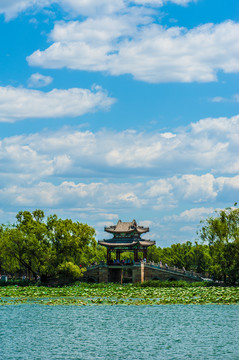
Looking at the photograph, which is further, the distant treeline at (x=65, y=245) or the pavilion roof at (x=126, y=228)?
the pavilion roof at (x=126, y=228)

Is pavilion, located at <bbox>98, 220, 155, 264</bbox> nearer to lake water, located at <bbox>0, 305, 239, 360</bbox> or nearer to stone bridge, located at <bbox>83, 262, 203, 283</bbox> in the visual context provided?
stone bridge, located at <bbox>83, 262, 203, 283</bbox>

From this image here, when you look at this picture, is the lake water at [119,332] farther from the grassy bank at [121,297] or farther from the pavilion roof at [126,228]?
the pavilion roof at [126,228]

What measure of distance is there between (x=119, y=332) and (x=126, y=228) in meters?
37.7

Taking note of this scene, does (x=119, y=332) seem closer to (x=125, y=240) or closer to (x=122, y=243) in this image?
(x=122, y=243)

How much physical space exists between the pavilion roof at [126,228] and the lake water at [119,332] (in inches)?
1039

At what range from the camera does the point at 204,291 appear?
43844mm

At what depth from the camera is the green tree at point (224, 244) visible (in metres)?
50.6

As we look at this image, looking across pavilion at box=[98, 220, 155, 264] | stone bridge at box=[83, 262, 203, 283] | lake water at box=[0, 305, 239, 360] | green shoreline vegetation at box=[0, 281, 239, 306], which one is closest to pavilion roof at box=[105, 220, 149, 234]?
pavilion at box=[98, 220, 155, 264]

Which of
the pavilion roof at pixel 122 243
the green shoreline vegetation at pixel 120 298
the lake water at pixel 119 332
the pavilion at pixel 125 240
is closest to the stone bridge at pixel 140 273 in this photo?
the pavilion at pixel 125 240

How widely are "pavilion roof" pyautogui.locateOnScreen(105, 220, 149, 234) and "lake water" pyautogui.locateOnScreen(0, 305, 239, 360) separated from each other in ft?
86.6

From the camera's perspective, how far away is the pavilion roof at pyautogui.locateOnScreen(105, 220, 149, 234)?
6209 cm

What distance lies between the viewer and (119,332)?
25438 millimetres

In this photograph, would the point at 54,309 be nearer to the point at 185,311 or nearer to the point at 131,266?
the point at 185,311

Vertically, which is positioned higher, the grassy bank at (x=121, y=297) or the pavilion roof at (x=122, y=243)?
the pavilion roof at (x=122, y=243)
